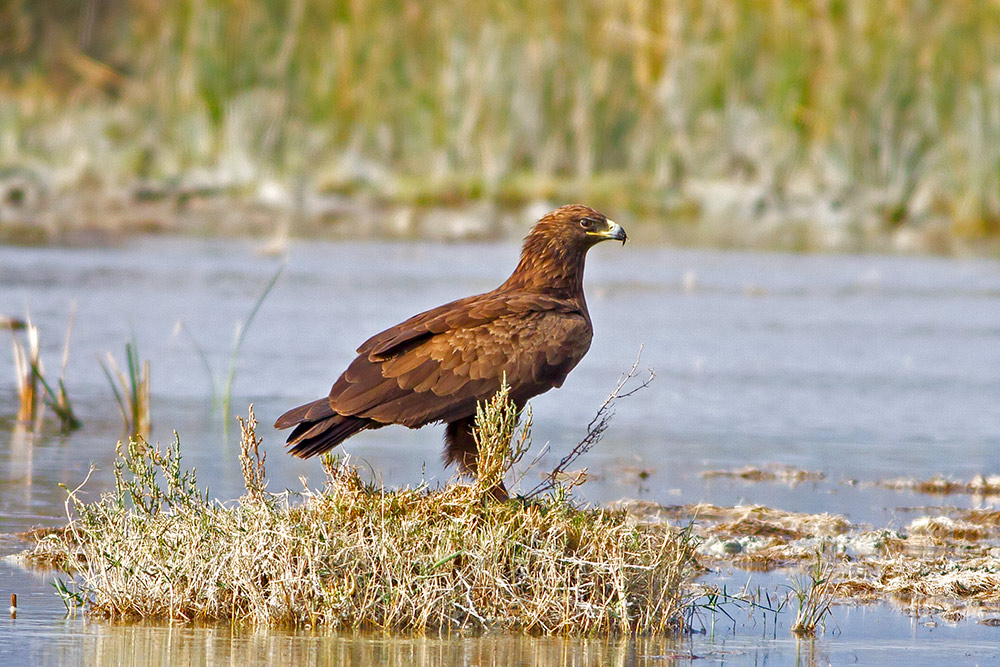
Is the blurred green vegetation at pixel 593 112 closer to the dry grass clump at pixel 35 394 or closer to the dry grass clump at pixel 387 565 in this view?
the dry grass clump at pixel 35 394

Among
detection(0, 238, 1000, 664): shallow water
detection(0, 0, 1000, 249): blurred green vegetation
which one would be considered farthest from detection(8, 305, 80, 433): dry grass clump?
detection(0, 0, 1000, 249): blurred green vegetation

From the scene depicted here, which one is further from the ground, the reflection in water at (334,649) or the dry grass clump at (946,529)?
the dry grass clump at (946,529)

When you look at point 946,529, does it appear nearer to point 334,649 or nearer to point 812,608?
point 812,608

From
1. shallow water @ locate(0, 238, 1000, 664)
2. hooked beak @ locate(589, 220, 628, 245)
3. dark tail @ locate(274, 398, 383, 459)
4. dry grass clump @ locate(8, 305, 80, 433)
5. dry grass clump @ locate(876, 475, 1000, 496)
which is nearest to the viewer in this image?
dark tail @ locate(274, 398, 383, 459)

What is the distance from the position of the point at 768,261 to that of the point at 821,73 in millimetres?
5403

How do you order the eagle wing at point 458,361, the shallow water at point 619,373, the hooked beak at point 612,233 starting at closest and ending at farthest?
the eagle wing at point 458,361
the shallow water at point 619,373
the hooked beak at point 612,233

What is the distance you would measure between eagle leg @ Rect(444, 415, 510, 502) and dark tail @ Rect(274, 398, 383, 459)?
1.77ft

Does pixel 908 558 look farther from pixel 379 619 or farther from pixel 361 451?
pixel 361 451

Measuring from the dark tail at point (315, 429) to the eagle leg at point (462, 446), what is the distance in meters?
0.54

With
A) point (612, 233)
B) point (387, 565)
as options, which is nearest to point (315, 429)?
point (387, 565)

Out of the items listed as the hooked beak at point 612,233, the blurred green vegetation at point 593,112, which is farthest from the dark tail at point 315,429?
the blurred green vegetation at point 593,112

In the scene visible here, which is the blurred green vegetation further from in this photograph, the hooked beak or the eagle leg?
the eagle leg

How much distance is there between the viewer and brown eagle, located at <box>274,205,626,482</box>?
644cm

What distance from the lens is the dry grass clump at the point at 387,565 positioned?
18.8 ft
